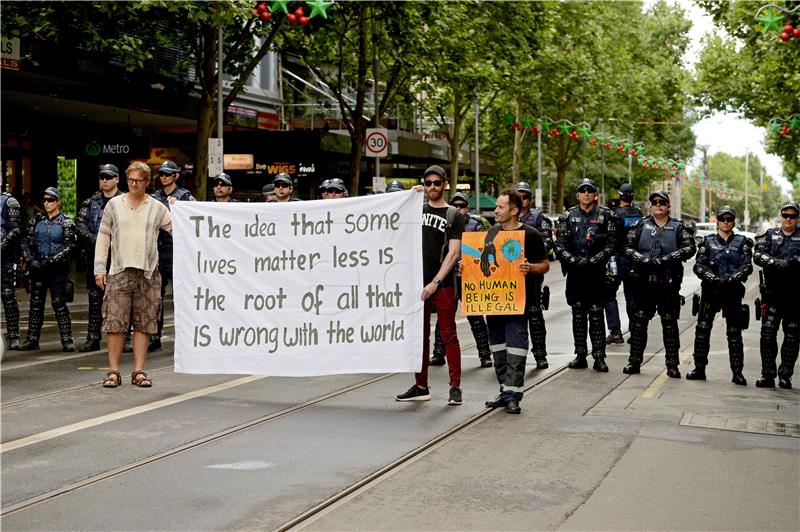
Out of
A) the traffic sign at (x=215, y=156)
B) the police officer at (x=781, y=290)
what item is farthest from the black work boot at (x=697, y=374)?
the traffic sign at (x=215, y=156)

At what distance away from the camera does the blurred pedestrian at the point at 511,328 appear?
365 inches

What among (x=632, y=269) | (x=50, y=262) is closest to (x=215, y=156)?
(x=50, y=262)

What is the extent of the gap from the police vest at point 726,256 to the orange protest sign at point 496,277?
2744mm

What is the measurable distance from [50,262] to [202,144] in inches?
445

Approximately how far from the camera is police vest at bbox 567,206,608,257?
11.9 meters

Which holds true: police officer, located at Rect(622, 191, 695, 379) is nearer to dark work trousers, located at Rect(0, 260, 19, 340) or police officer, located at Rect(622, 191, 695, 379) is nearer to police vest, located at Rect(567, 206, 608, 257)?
police vest, located at Rect(567, 206, 608, 257)

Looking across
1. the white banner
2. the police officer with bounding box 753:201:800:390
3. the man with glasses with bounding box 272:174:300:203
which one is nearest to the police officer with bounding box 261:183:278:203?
the man with glasses with bounding box 272:174:300:203

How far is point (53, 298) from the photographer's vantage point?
44.0 feet

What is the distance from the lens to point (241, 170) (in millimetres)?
34219

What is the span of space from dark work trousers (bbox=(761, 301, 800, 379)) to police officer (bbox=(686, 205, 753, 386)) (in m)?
0.23

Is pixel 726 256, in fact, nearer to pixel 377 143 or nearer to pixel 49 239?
pixel 49 239

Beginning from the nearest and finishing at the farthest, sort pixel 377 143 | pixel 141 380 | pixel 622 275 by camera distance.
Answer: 1. pixel 141 380
2. pixel 622 275
3. pixel 377 143

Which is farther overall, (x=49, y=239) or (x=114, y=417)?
(x=49, y=239)

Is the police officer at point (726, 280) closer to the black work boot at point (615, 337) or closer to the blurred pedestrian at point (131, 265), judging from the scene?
the black work boot at point (615, 337)
